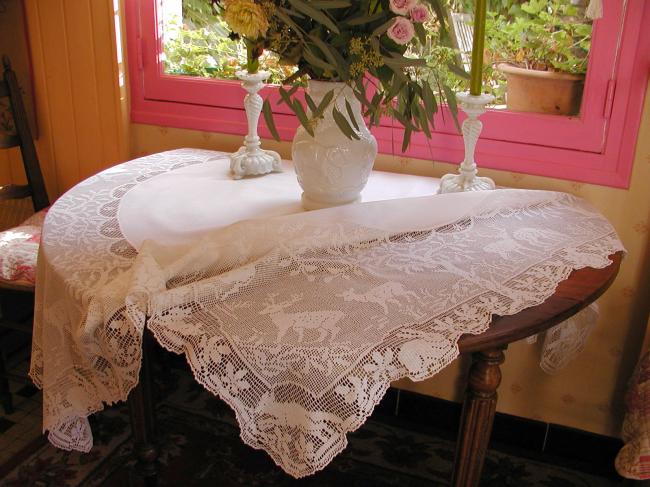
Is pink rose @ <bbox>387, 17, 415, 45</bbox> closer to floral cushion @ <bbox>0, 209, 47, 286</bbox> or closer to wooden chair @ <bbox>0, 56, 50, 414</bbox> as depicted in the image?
floral cushion @ <bbox>0, 209, 47, 286</bbox>

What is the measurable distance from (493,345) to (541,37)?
1085 mm

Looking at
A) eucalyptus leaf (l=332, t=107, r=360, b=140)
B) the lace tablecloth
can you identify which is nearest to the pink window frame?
the lace tablecloth

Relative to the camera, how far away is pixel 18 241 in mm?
2018

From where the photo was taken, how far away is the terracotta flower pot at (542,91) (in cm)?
181

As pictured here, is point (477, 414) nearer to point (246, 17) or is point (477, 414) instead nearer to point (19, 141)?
point (246, 17)

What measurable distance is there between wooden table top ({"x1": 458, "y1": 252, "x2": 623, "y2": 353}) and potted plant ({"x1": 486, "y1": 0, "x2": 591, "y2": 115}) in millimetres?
717

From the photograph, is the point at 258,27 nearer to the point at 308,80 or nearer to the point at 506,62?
the point at 308,80

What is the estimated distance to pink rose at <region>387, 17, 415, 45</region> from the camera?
1.21 meters

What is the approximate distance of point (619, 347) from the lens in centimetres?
192

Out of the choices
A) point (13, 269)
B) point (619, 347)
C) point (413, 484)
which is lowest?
point (413, 484)

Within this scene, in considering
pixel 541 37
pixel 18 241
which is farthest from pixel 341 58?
pixel 18 241

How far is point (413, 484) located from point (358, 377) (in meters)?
1.12

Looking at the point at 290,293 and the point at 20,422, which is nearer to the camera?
the point at 290,293

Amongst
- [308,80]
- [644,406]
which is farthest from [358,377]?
[644,406]
